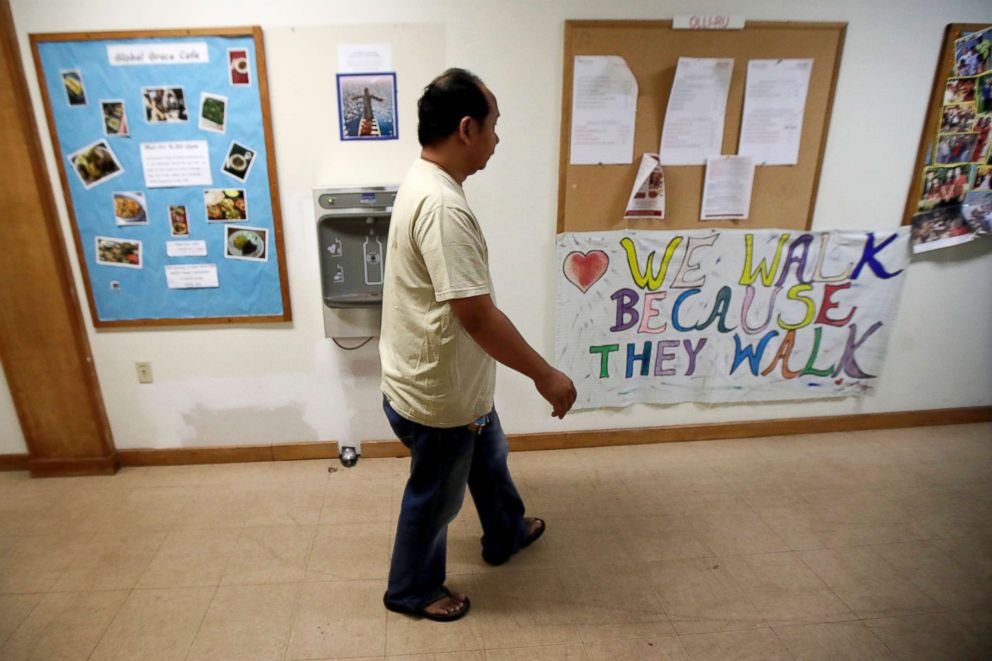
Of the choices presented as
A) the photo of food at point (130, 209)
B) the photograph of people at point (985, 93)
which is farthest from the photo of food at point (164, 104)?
the photograph of people at point (985, 93)

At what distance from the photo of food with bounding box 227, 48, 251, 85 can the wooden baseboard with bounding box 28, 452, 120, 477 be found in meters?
1.67

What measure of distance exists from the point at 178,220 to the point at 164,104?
0.42 metres

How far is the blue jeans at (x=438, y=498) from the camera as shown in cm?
142

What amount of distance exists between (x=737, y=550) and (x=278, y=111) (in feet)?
7.52

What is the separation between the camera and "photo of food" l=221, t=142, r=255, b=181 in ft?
6.47

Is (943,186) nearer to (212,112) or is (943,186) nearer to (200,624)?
(212,112)

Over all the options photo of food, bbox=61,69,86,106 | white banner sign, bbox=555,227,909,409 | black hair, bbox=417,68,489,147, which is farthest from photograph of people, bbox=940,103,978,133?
photo of food, bbox=61,69,86,106

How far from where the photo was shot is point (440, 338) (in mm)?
1277

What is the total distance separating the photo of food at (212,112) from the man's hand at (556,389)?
5.12 feet

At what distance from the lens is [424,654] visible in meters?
1.46

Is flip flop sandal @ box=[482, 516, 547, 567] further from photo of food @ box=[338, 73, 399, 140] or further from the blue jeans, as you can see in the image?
photo of food @ box=[338, 73, 399, 140]

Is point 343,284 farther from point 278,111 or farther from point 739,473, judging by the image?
point 739,473

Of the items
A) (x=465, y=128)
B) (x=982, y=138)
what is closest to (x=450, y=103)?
(x=465, y=128)

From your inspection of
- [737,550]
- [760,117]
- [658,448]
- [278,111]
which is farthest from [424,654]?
[760,117]
